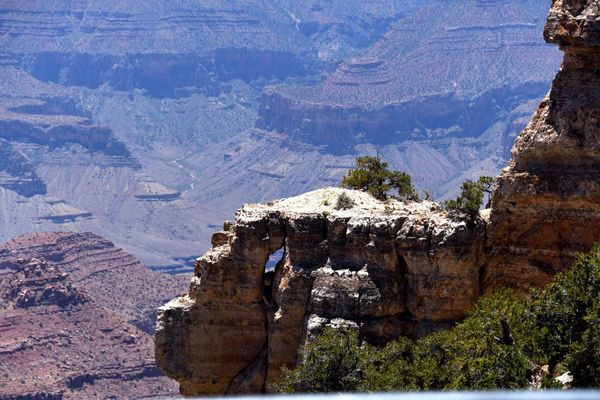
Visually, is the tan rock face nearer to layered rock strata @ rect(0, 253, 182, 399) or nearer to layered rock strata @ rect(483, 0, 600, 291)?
layered rock strata @ rect(483, 0, 600, 291)

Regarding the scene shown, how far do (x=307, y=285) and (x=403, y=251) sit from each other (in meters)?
3.01

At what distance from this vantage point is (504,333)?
39.1 m

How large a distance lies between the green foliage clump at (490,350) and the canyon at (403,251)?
168cm

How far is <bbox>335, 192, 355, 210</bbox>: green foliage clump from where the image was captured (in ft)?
157

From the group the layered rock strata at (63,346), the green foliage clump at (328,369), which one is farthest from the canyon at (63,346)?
the green foliage clump at (328,369)

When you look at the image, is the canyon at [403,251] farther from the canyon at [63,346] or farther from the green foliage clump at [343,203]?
the canyon at [63,346]

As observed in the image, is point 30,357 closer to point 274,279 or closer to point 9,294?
point 9,294

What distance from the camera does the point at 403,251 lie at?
4559 centimetres

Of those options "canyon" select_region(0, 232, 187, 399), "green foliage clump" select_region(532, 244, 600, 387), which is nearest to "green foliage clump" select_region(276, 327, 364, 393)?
"green foliage clump" select_region(532, 244, 600, 387)

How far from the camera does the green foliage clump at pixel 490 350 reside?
3675cm

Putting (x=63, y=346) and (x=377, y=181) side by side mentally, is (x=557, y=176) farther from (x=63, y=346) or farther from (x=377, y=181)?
(x=63, y=346)

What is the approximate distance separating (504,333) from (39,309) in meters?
110

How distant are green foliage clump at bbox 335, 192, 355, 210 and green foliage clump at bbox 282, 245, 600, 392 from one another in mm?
4578

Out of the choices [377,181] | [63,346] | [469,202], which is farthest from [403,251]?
[63,346]
